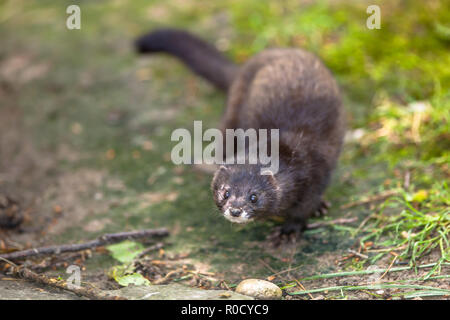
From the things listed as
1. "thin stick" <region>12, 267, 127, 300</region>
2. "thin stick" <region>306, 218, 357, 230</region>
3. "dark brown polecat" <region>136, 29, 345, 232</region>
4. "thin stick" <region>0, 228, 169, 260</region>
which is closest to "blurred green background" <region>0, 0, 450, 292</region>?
"thin stick" <region>306, 218, 357, 230</region>

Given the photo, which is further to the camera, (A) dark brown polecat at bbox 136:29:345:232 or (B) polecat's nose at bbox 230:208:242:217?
(A) dark brown polecat at bbox 136:29:345:232

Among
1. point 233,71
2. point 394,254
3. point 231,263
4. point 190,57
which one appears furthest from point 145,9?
point 394,254

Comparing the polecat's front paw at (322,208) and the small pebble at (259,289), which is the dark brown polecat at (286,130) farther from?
the small pebble at (259,289)

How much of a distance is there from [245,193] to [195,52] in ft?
10.0

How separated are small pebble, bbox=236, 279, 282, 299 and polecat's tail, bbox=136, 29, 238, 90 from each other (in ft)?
10.6

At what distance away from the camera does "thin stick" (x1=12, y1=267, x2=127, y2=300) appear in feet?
10.3

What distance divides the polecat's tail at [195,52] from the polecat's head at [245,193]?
90.2 inches

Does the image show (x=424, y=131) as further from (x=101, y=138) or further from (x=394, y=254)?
(x=101, y=138)

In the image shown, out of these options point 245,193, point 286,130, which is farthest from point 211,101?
point 245,193

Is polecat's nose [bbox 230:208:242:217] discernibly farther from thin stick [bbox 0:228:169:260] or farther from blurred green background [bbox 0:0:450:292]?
thin stick [bbox 0:228:169:260]

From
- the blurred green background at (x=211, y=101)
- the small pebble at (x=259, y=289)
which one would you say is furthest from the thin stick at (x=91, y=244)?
the small pebble at (x=259, y=289)

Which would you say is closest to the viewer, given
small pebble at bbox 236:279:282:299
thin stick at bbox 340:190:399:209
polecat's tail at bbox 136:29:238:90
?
small pebble at bbox 236:279:282:299

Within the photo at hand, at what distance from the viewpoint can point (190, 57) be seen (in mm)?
6547

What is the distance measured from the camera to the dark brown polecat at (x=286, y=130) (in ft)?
13.3
